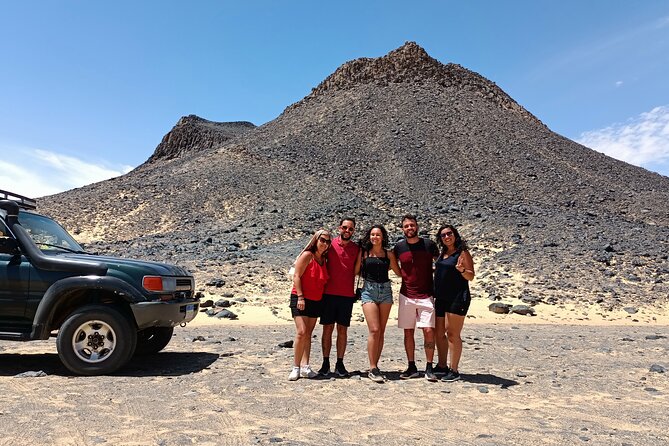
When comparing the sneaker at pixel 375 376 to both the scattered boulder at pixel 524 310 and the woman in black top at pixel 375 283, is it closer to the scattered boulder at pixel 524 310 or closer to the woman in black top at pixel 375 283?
the woman in black top at pixel 375 283

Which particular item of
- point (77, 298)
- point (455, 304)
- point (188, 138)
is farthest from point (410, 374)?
point (188, 138)

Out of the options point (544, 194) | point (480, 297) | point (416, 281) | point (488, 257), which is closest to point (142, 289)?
point (416, 281)

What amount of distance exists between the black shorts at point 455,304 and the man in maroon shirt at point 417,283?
0.13 m

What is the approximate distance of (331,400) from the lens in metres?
5.75

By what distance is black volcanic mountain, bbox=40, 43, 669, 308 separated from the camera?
22875 millimetres

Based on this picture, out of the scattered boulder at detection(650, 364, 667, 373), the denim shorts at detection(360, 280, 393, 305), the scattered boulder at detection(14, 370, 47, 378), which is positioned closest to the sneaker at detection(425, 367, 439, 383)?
the denim shorts at detection(360, 280, 393, 305)

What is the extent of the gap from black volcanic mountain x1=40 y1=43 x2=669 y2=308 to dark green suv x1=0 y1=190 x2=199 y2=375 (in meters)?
12.1

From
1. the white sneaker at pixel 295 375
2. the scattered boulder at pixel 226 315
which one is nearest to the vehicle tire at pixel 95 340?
the white sneaker at pixel 295 375

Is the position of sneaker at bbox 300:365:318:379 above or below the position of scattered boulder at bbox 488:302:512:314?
below

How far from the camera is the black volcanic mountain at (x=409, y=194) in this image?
75.0 feet

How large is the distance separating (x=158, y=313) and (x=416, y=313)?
3.39 metres

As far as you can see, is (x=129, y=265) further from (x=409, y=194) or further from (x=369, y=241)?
(x=409, y=194)

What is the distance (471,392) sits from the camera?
20.4 ft

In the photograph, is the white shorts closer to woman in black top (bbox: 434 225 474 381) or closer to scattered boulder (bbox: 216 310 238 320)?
woman in black top (bbox: 434 225 474 381)
